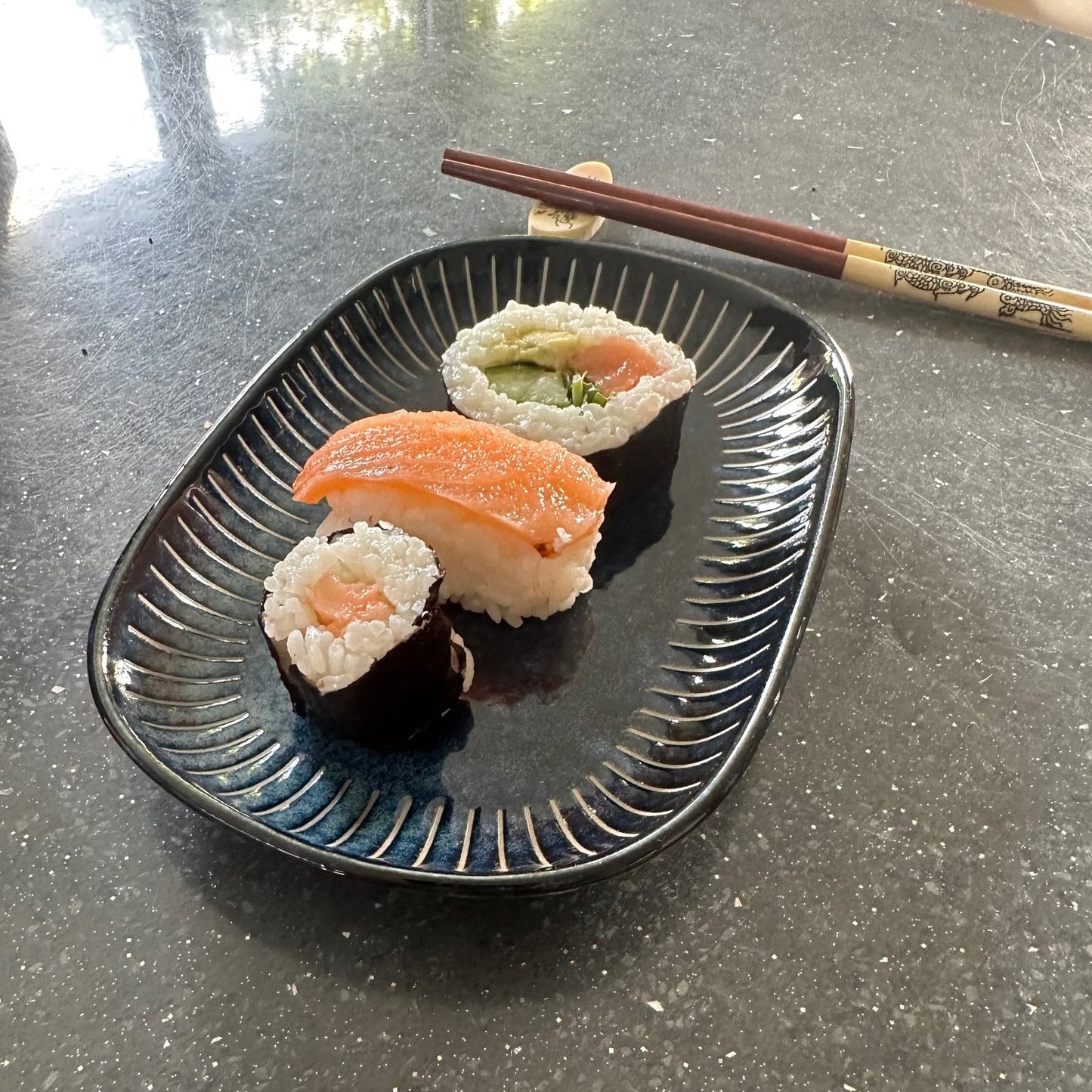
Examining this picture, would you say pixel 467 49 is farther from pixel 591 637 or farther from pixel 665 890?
pixel 665 890

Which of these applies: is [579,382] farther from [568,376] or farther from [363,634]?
[363,634]

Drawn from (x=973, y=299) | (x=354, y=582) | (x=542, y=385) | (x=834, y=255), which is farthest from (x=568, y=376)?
(x=973, y=299)

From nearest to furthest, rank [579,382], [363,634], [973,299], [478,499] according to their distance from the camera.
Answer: [363,634] → [478,499] → [579,382] → [973,299]

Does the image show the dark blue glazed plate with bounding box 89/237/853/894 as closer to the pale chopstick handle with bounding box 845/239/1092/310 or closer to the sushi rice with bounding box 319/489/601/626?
the sushi rice with bounding box 319/489/601/626

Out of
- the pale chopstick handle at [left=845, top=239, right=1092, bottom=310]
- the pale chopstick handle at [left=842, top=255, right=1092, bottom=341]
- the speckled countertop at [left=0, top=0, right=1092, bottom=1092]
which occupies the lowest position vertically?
the speckled countertop at [left=0, top=0, right=1092, bottom=1092]

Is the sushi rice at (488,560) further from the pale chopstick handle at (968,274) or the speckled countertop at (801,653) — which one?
the pale chopstick handle at (968,274)

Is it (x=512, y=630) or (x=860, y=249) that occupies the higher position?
(x=860, y=249)

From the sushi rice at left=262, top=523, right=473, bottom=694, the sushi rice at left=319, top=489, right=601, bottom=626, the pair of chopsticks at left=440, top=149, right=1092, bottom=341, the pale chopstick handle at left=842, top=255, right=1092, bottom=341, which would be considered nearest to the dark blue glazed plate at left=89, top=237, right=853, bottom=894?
the sushi rice at left=319, top=489, right=601, bottom=626
